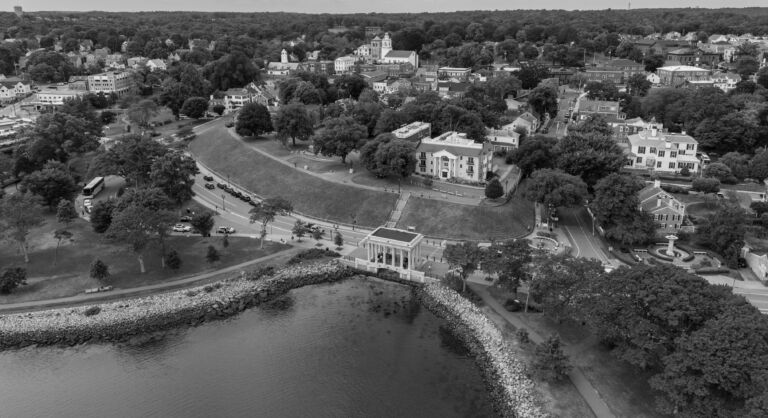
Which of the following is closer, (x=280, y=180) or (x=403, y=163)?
(x=403, y=163)

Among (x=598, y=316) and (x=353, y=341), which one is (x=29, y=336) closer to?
(x=353, y=341)

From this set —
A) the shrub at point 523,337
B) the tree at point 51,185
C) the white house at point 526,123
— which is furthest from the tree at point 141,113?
the shrub at point 523,337

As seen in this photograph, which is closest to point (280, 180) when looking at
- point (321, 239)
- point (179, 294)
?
point (321, 239)

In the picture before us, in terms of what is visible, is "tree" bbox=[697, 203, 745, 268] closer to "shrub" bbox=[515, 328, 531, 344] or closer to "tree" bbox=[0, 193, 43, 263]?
"shrub" bbox=[515, 328, 531, 344]

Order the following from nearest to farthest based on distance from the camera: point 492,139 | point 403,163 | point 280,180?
point 403,163 → point 280,180 → point 492,139

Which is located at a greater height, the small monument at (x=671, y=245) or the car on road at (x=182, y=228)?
the small monument at (x=671, y=245)

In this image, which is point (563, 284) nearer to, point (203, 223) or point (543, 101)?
point (203, 223)

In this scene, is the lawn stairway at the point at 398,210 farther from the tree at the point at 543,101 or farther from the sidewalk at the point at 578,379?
the tree at the point at 543,101
